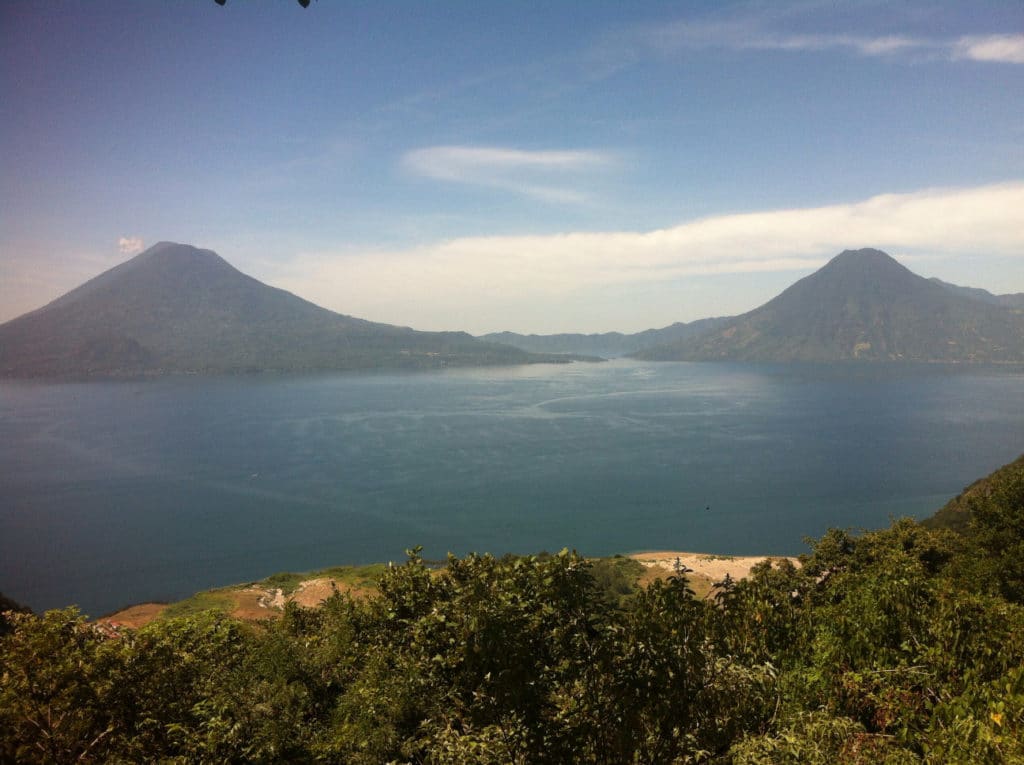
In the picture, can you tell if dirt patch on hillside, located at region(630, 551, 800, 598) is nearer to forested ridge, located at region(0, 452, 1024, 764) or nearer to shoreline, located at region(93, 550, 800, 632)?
shoreline, located at region(93, 550, 800, 632)

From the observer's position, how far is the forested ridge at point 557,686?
6.35 meters

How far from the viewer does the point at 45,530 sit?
216 feet

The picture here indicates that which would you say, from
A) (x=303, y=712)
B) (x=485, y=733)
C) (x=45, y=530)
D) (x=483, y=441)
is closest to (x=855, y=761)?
(x=485, y=733)

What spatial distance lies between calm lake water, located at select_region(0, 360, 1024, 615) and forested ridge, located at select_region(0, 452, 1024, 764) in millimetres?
49764

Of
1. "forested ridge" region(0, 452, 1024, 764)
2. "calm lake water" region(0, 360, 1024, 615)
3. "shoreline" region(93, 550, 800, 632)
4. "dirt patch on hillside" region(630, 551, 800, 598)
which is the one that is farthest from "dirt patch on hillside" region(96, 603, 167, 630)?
"dirt patch on hillside" region(630, 551, 800, 598)

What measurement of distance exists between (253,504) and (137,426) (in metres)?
77.0

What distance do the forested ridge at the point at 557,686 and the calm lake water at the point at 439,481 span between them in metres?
49.8

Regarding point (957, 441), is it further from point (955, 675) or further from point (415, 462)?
point (955, 675)

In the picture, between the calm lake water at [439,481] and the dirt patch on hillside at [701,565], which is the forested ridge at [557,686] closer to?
the dirt patch on hillside at [701,565]

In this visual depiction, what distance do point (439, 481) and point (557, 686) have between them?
7636 centimetres

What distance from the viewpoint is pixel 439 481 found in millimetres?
81312

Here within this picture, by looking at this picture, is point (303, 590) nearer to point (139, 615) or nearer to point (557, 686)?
point (139, 615)

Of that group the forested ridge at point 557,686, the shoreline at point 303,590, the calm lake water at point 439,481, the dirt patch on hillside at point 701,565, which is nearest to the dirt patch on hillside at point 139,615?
the shoreline at point 303,590

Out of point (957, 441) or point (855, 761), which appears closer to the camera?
point (855, 761)
